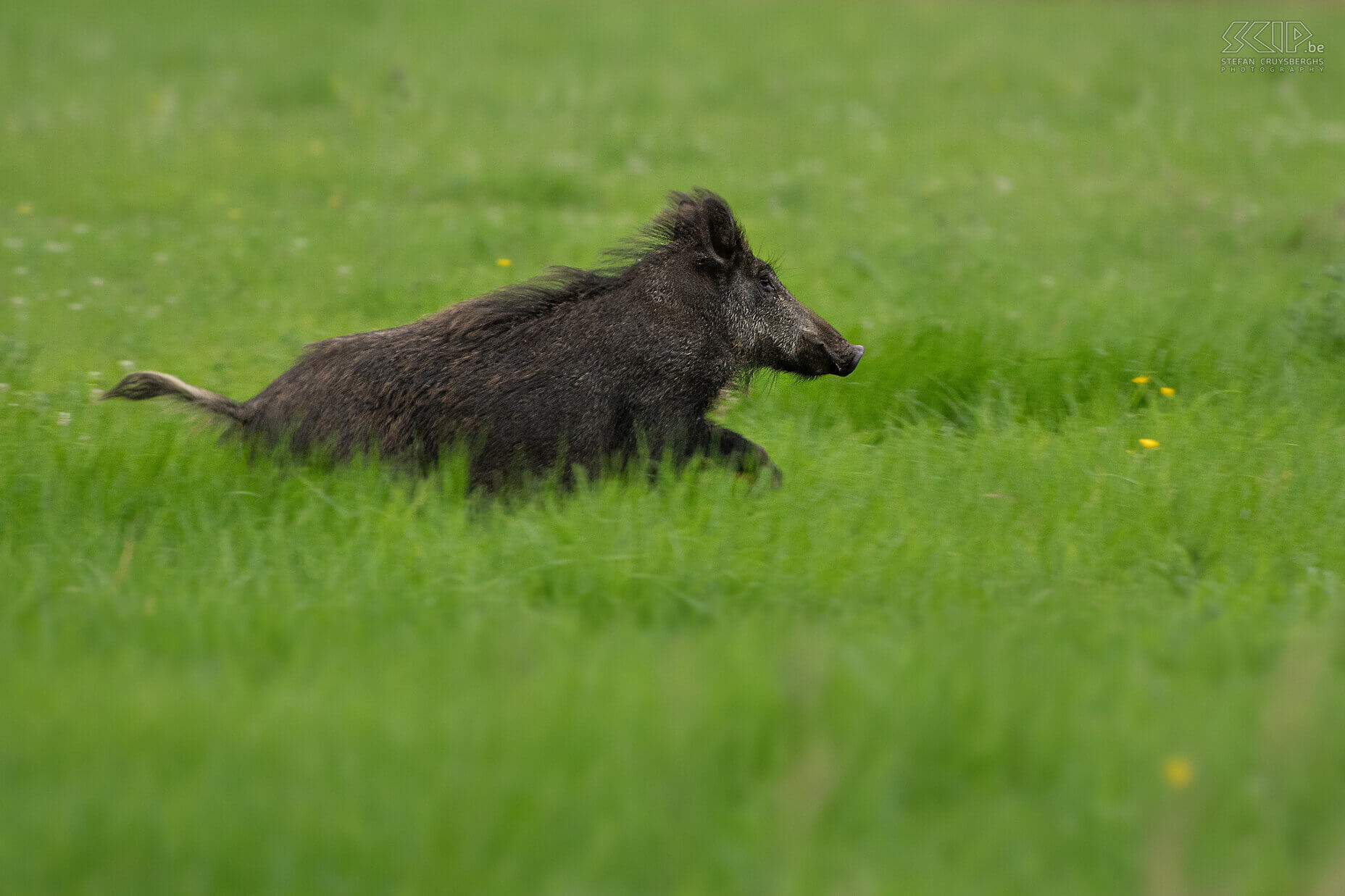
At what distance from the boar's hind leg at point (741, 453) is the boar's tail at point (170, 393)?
6.16ft

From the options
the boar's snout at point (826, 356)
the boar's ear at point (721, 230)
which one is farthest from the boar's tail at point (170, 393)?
the boar's snout at point (826, 356)

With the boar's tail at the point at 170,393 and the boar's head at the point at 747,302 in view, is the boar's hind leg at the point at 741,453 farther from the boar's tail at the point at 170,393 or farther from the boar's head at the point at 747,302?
the boar's tail at the point at 170,393

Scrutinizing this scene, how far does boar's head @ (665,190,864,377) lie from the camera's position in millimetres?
5309

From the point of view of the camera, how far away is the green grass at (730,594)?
2615 millimetres

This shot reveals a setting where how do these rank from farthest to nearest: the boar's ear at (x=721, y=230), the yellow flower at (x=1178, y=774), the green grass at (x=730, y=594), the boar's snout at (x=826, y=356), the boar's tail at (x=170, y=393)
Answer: the boar's snout at (x=826, y=356) → the boar's ear at (x=721, y=230) → the boar's tail at (x=170, y=393) → the yellow flower at (x=1178, y=774) → the green grass at (x=730, y=594)

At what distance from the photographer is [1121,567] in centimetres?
439

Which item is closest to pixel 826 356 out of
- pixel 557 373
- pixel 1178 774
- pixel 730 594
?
pixel 557 373

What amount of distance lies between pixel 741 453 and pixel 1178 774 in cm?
253

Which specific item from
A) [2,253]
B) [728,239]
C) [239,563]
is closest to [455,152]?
[2,253]

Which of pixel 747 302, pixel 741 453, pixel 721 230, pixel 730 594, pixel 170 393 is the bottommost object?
pixel 730 594

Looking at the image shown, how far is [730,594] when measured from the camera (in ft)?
13.3

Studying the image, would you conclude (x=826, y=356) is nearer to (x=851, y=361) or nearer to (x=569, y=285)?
(x=851, y=361)

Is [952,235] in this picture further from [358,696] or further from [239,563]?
[358,696]

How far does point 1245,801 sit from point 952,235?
7.39 metres
